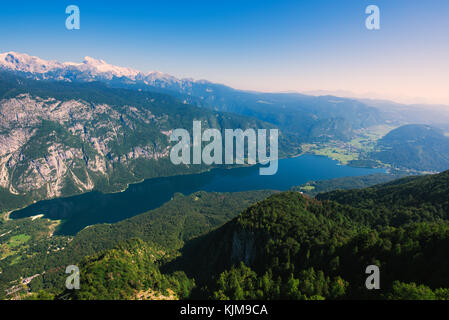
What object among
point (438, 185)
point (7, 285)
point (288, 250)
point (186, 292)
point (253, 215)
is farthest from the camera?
point (7, 285)

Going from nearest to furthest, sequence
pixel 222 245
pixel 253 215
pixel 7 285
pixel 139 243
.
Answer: pixel 253 215 < pixel 222 245 < pixel 139 243 < pixel 7 285

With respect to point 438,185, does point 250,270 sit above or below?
below
